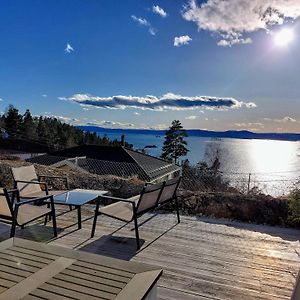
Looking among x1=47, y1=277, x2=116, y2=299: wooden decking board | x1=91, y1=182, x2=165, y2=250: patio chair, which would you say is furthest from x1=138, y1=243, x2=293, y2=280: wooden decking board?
x1=47, y1=277, x2=116, y2=299: wooden decking board

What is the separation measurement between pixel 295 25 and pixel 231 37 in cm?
273

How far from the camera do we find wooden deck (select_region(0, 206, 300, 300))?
8.48 feet

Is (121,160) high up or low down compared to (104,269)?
down

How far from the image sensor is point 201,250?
11.2 feet

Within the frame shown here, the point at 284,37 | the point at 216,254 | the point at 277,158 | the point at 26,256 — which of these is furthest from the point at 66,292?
the point at 277,158

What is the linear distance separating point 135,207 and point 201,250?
91 cm

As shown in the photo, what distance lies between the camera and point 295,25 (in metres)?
4.92

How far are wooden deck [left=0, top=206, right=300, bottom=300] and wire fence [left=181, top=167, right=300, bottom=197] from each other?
253 centimetres

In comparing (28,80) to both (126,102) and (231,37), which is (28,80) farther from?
(126,102)

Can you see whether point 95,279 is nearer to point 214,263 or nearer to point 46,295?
point 46,295

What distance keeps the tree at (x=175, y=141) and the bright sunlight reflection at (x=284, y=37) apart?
30.4 m

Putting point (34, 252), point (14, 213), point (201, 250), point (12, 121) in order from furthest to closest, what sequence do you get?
point (12, 121) < point (201, 250) < point (14, 213) < point (34, 252)

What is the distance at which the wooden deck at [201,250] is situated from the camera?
259 centimetres

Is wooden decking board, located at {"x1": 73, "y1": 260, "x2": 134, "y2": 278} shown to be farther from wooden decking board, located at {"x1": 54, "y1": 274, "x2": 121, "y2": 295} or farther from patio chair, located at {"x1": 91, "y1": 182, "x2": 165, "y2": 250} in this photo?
patio chair, located at {"x1": 91, "y1": 182, "x2": 165, "y2": 250}
